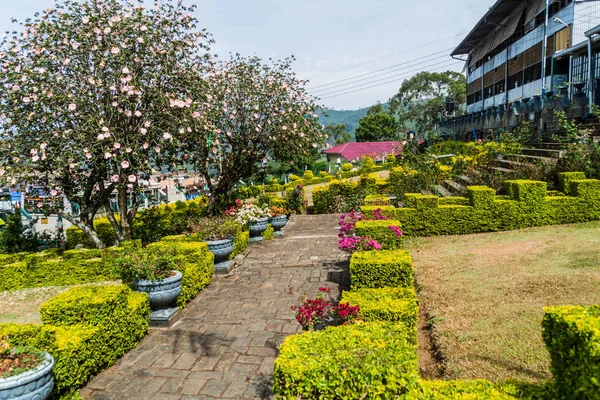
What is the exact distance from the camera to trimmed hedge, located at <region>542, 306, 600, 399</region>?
8.39 ft

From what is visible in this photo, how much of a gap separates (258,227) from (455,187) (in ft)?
21.8

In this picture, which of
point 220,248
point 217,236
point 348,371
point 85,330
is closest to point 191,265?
point 220,248

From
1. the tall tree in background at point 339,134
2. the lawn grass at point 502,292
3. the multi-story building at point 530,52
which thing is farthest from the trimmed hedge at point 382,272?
the tall tree in background at point 339,134

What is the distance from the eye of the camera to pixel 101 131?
31.8 feet

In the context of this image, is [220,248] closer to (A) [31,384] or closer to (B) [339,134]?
(A) [31,384]

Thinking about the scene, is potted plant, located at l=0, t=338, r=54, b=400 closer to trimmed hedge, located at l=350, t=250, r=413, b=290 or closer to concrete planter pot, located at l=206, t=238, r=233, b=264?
trimmed hedge, located at l=350, t=250, r=413, b=290

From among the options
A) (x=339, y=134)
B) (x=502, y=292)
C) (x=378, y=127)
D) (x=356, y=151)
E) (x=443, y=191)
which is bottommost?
(x=502, y=292)

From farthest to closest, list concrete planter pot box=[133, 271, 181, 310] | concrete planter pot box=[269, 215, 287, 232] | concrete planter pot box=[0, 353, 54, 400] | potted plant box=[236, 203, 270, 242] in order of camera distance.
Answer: concrete planter pot box=[269, 215, 287, 232]
potted plant box=[236, 203, 270, 242]
concrete planter pot box=[133, 271, 181, 310]
concrete planter pot box=[0, 353, 54, 400]

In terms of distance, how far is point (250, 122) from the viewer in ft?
45.3

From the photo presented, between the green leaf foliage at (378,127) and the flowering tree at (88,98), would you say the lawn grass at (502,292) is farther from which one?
the green leaf foliage at (378,127)

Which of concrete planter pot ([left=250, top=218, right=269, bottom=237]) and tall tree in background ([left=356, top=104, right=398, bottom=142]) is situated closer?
concrete planter pot ([left=250, top=218, right=269, bottom=237])

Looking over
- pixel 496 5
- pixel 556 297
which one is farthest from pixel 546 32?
pixel 556 297

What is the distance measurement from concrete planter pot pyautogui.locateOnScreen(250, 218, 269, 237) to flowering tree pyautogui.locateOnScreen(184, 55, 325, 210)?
242 cm

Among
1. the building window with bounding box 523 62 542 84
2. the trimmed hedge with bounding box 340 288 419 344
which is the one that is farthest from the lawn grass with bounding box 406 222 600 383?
the building window with bounding box 523 62 542 84
